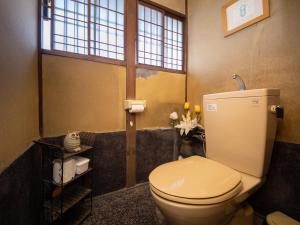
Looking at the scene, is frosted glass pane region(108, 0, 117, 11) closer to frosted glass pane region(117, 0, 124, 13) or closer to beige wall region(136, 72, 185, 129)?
frosted glass pane region(117, 0, 124, 13)

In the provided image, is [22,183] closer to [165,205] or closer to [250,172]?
[165,205]

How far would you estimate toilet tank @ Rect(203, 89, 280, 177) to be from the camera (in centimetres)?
98

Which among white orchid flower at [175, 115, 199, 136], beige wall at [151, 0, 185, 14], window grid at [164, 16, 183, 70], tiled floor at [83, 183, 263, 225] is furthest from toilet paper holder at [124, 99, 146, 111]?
beige wall at [151, 0, 185, 14]

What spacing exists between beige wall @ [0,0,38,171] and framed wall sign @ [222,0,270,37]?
1555 mm

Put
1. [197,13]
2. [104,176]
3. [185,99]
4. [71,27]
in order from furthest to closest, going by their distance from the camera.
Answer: [185,99]
[197,13]
[104,176]
[71,27]

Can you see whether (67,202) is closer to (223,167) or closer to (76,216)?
(76,216)

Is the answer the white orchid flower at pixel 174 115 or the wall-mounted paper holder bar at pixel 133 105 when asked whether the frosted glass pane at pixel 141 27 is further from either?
the white orchid flower at pixel 174 115

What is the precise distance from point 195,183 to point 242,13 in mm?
1417

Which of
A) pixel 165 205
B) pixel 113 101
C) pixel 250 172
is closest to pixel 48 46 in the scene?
pixel 113 101

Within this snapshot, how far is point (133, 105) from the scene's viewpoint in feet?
4.98

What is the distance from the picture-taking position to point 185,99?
1.94 metres

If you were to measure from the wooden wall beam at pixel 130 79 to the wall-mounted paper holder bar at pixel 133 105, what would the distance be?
65 millimetres

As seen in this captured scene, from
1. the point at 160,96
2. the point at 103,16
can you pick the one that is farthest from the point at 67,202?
the point at 103,16

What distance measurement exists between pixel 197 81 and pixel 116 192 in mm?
1468
